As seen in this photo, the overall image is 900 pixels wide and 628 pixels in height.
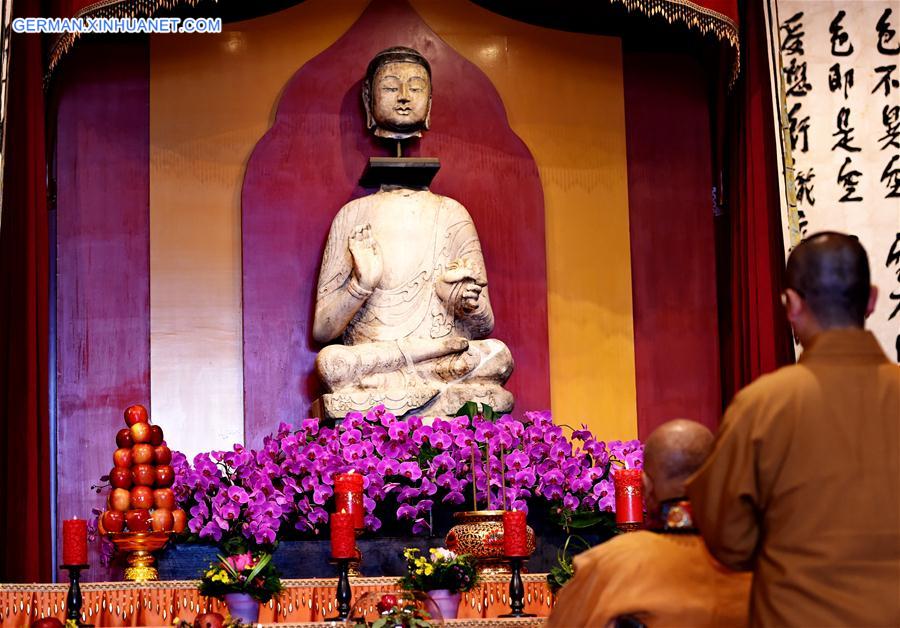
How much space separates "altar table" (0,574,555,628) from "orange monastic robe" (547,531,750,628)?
4.76ft

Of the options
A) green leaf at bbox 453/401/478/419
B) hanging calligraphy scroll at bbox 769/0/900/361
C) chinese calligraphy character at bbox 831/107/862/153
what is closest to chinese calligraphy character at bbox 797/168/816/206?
hanging calligraphy scroll at bbox 769/0/900/361

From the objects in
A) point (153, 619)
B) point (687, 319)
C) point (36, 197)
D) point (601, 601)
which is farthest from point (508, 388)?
point (601, 601)

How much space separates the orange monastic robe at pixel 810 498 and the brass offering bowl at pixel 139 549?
2.36 meters

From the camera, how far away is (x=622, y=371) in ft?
21.1

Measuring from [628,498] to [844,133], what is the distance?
2.24 metres

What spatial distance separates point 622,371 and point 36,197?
2726 mm

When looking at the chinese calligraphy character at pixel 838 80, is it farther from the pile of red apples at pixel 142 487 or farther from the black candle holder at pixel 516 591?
the pile of red apples at pixel 142 487

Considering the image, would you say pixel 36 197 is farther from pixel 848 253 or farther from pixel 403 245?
pixel 848 253

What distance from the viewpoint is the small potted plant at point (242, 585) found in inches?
149

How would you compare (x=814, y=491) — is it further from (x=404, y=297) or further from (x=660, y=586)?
(x=404, y=297)

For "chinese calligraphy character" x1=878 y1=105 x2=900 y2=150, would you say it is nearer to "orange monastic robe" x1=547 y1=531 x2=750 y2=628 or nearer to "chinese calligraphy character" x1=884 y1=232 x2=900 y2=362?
"chinese calligraphy character" x1=884 y1=232 x2=900 y2=362

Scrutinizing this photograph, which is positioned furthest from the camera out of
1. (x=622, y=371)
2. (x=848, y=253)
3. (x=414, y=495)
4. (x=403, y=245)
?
(x=622, y=371)

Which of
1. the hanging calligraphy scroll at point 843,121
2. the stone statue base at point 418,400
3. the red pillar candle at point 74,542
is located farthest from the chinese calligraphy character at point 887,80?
the red pillar candle at point 74,542

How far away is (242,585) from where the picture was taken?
3795 mm
